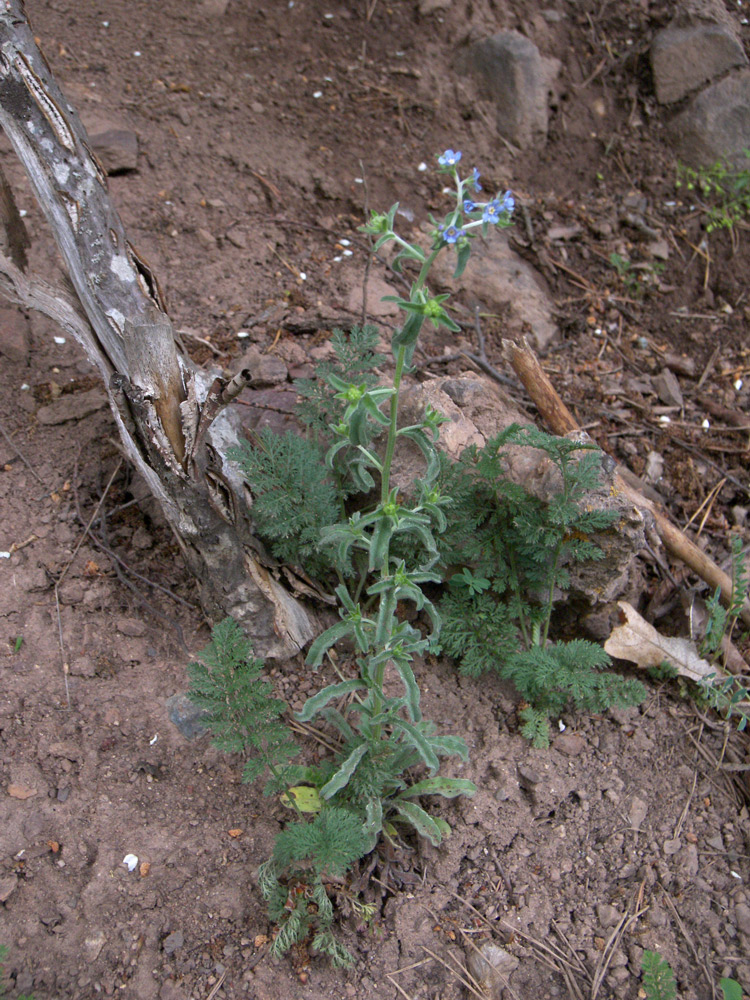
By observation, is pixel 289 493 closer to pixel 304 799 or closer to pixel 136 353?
pixel 136 353

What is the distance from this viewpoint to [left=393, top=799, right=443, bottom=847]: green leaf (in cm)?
242

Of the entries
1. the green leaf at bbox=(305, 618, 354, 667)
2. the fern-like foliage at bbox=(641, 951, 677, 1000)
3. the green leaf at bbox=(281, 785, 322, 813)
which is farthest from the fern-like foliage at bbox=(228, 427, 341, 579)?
the fern-like foliage at bbox=(641, 951, 677, 1000)

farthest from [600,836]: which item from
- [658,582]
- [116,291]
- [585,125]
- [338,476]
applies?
[585,125]

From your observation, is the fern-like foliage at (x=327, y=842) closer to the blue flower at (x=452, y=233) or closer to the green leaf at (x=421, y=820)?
the green leaf at (x=421, y=820)

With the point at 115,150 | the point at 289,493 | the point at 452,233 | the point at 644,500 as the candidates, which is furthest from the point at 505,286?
the point at 452,233

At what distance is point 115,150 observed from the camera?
432 cm

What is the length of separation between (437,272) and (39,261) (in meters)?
2.22

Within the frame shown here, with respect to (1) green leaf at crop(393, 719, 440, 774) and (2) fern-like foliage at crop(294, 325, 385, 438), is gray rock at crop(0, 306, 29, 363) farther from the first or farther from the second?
(1) green leaf at crop(393, 719, 440, 774)

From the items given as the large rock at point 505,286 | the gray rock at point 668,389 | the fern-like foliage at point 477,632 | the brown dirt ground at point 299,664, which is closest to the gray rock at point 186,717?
the brown dirt ground at point 299,664

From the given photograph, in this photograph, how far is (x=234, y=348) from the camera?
3721 mm

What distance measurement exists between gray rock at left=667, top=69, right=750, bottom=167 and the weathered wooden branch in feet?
13.7

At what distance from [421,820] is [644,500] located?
165 centimetres

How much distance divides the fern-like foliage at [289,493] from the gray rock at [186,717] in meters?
0.64

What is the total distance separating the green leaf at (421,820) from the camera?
242cm
